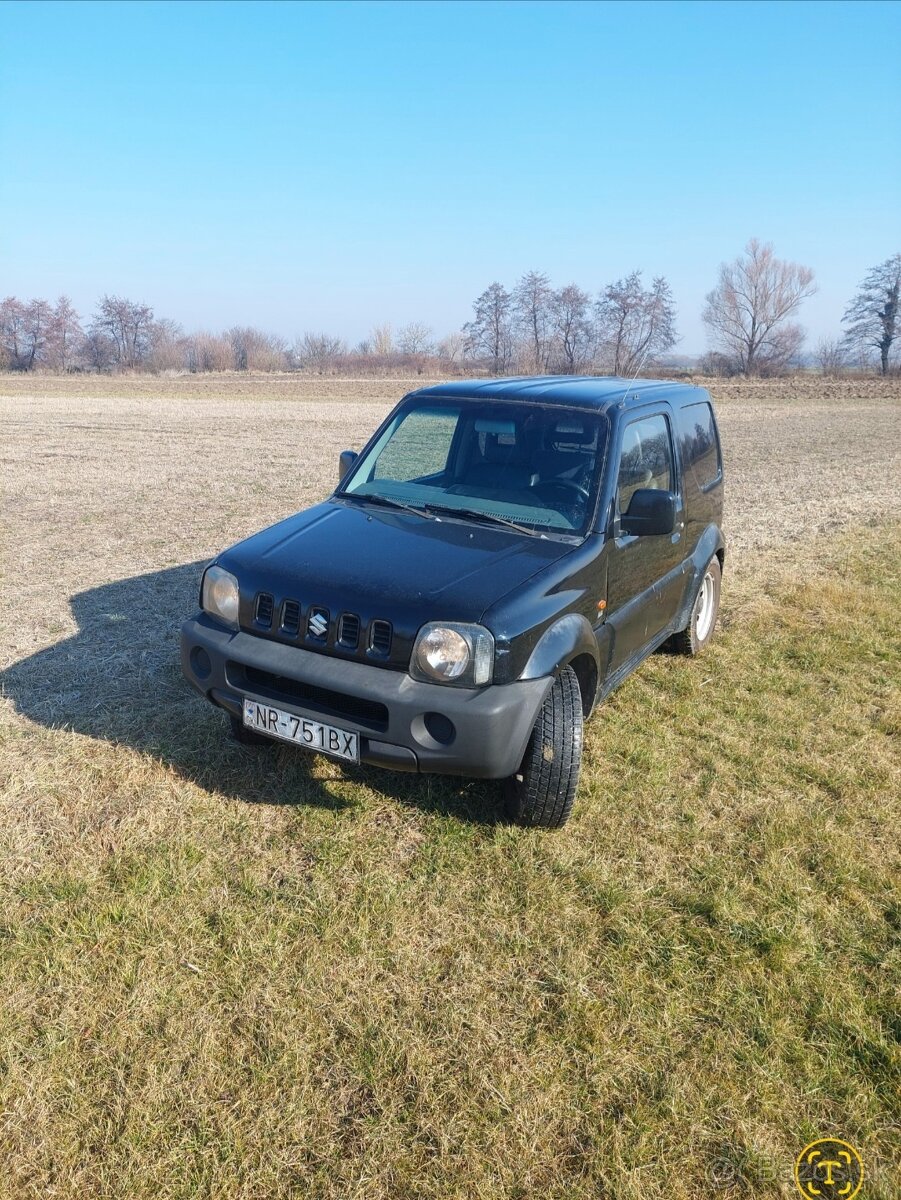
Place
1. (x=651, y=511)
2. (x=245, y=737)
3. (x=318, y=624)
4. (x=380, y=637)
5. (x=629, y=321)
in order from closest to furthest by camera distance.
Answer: (x=380, y=637), (x=318, y=624), (x=651, y=511), (x=245, y=737), (x=629, y=321)

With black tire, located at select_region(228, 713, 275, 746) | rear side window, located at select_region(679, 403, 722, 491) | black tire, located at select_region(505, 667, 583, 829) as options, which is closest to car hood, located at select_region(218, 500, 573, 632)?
black tire, located at select_region(505, 667, 583, 829)

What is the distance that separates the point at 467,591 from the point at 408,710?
528mm

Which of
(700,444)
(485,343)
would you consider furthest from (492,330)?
(700,444)

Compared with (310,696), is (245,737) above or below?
below

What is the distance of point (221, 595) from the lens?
3.59 metres

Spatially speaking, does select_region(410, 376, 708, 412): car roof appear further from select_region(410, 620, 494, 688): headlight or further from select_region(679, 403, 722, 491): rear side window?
select_region(410, 620, 494, 688): headlight

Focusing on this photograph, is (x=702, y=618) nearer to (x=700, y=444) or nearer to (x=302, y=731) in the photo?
(x=700, y=444)

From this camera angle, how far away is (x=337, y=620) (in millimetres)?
3203

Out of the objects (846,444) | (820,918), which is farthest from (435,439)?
(846,444)

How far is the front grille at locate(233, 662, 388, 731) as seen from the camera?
10.3 feet

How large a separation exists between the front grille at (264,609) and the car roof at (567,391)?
5.25 feet

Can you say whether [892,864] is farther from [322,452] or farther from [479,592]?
[322,452]

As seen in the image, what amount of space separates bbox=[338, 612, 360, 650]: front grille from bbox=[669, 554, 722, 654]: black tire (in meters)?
2.89

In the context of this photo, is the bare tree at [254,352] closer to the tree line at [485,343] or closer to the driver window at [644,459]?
the tree line at [485,343]
